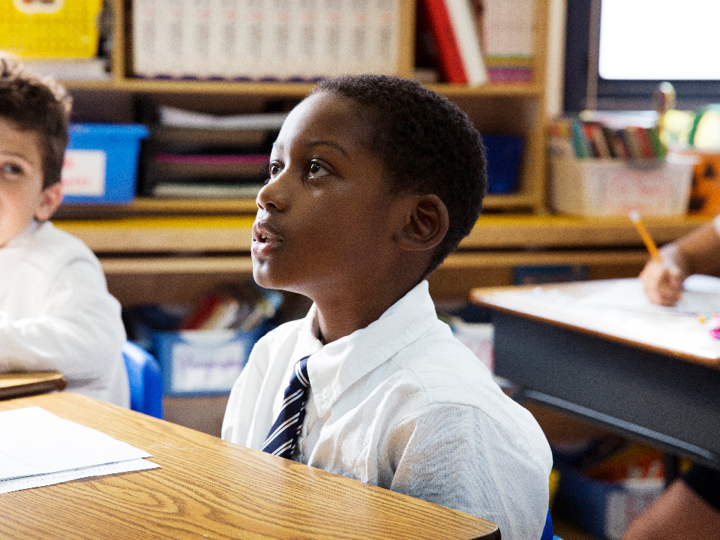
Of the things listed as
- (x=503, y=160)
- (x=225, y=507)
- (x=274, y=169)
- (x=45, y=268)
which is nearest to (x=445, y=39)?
(x=503, y=160)

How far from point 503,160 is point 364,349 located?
2.02 m

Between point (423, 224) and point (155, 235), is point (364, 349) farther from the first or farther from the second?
point (155, 235)

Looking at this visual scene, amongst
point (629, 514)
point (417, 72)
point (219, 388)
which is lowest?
point (629, 514)

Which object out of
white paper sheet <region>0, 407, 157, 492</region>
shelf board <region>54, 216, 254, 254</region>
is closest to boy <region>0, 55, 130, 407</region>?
white paper sheet <region>0, 407, 157, 492</region>

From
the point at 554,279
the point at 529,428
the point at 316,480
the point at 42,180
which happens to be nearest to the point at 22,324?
the point at 42,180

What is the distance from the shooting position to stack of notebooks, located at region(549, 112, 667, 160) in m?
2.66

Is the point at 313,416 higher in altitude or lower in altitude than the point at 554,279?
higher

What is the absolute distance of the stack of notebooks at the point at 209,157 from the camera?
2486 mm

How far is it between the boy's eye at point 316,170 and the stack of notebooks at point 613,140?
75.1 inches

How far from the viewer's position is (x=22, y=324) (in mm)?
1227

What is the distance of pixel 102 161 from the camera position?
2369mm

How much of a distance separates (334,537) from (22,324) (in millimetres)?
778

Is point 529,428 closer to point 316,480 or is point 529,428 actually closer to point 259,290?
point 316,480

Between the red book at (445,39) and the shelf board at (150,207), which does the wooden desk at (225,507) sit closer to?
the shelf board at (150,207)
